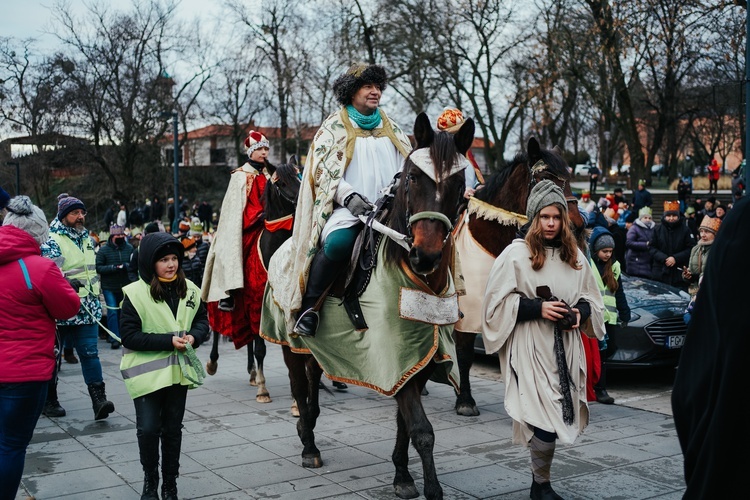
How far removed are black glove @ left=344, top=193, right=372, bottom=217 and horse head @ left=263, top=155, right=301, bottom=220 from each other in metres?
2.87

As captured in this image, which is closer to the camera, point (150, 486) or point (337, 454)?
point (150, 486)

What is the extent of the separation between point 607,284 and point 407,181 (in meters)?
4.28

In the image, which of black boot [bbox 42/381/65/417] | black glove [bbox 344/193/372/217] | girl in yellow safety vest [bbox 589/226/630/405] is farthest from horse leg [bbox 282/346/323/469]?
girl in yellow safety vest [bbox 589/226/630/405]

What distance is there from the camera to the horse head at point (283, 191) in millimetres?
8289

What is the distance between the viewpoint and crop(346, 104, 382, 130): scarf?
577cm

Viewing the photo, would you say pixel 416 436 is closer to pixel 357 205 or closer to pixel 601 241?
pixel 357 205

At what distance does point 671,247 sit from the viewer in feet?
42.1

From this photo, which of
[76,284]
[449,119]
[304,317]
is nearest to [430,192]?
[304,317]

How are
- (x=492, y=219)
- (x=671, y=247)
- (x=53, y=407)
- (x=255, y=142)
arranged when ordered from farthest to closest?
(x=671, y=247) < (x=255, y=142) < (x=53, y=407) < (x=492, y=219)

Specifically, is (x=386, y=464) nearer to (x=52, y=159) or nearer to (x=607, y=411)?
(x=607, y=411)

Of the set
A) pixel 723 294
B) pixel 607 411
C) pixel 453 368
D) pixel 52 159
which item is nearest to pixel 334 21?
pixel 52 159

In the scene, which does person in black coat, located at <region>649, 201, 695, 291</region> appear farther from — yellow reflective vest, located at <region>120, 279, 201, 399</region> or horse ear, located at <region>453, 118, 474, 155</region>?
yellow reflective vest, located at <region>120, 279, 201, 399</region>

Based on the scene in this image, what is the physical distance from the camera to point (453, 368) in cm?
531

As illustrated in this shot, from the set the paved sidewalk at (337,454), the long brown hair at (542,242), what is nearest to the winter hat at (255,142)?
the paved sidewalk at (337,454)
